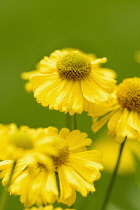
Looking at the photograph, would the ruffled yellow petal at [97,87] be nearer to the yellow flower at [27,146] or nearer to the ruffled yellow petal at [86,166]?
the ruffled yellow petal at [86,166]

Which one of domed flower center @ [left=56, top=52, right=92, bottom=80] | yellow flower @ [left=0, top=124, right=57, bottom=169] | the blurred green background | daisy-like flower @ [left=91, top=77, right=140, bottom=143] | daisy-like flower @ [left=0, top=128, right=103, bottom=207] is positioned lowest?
daisy-like flower @ [left=0, top=128, right=103, bottom=207]

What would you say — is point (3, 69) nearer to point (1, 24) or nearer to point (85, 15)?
point (1, 24)

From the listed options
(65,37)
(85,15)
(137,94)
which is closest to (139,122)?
(137,94)

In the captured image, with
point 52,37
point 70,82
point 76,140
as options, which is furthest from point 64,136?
point 52,37

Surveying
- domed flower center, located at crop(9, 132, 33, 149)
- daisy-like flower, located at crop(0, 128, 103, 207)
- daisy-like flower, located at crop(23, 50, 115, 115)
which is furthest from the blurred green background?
domed flower center, located at crop(9, 132, 33, 149)

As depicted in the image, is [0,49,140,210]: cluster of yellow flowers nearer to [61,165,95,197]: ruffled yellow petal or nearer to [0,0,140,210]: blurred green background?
[61,165,95,197]: ruffled yellow petal

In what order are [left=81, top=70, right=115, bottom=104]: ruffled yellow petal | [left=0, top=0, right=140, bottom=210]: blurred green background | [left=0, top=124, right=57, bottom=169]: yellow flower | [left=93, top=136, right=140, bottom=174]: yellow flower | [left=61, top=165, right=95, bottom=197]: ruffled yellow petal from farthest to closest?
[left=0, top=0, right=140, bottom=210]: blurred green background, [left=93, top=136, right=140, bottom=174]: yellow flower, [left=81, top=70, right=115, bottom=104]: ruffled yellow petal, [left=61, top=165, right=95, bottom=197]: ruffled yellow petal, [left=0, top=124, right=57, bottom=169]: yellow flower
